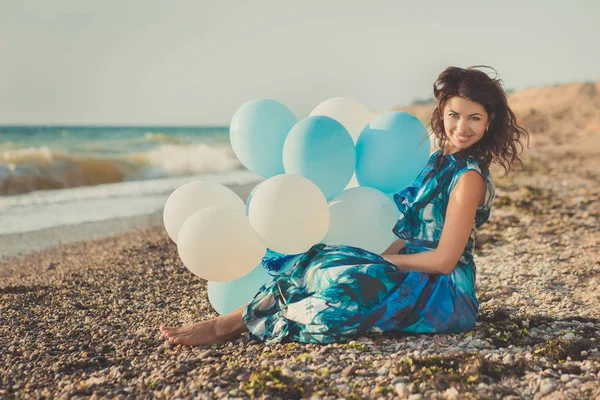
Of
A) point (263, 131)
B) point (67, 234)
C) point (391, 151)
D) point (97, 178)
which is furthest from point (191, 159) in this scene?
point (391, 151)

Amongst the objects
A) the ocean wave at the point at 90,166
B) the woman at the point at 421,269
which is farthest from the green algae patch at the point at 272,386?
the ocean wave at the point at 90,166

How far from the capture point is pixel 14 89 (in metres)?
38.6

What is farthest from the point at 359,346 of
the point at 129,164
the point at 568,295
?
the point at 129,164

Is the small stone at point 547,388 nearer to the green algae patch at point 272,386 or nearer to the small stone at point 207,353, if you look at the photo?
the green algae patch at point 272,386

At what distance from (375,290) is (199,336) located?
3.71 feet

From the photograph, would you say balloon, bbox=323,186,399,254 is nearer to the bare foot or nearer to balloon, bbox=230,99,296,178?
balloon, bbox=230,99,296,178

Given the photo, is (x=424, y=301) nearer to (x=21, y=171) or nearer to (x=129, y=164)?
(x=21, y=171)

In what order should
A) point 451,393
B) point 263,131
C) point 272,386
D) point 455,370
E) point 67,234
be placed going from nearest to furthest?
point 451,393 < point 272,386 < point 455,370 < point 263,131 < point 67,234

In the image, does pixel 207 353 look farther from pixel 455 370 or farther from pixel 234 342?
pixel 455 370

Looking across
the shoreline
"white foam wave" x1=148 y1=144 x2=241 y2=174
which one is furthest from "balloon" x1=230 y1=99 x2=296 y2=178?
"white foam wave" x1=148 y1=144 x2=241 y2=174

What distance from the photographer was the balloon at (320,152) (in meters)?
3.62

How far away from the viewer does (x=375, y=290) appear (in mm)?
3227

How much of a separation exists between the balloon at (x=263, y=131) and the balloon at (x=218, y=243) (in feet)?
2.31

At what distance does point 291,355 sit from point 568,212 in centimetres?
596
